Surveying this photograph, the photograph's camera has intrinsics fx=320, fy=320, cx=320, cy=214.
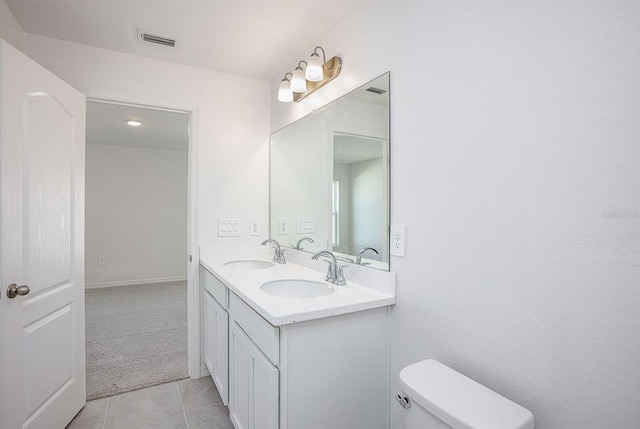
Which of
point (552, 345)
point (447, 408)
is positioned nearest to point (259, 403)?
point (447, 408)

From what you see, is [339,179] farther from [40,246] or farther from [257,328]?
[40,246]

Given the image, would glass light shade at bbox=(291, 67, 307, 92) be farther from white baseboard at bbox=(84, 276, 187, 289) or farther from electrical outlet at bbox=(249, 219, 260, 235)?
white baseboard at bbox=(84, 276, 187, 289)

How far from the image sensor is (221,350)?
6.17 feet

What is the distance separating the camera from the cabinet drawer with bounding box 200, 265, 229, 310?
5.85ft

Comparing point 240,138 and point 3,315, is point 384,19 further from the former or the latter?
point 3,315

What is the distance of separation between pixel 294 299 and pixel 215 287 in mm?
860

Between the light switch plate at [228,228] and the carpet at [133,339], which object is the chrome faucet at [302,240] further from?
the carpet at [133,339]

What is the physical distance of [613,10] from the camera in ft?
2.51

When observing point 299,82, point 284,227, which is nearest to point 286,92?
point 299,82

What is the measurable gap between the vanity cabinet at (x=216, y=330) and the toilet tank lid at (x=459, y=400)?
112 cm

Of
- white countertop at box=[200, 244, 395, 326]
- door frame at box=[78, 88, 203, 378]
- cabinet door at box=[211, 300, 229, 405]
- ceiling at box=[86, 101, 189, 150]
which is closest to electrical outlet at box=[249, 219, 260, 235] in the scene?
door frame at box=[78, 88, 203, 378]

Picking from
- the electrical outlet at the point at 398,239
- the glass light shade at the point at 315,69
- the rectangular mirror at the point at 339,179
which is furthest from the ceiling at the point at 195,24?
the electrical outlet at the point at 398,239

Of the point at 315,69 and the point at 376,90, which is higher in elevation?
the point at 315,69

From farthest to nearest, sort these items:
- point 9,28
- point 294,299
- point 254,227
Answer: point 254,227
point 9,28
point 294,299
